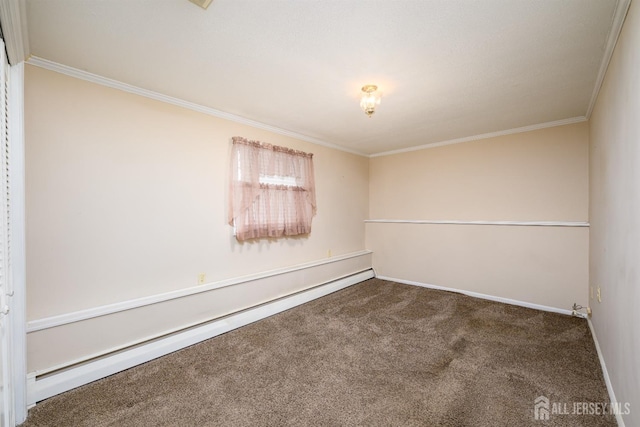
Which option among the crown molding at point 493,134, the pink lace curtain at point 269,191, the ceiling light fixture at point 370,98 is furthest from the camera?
the crown molding at point 493,134

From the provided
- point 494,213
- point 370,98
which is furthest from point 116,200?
point 494,213

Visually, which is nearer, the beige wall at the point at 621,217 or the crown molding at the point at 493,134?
the beige wall at the point at 621,217

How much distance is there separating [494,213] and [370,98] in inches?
99.9

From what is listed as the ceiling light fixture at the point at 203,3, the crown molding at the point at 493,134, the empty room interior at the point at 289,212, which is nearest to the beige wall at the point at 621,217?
the empty room interior at the point at 289,212

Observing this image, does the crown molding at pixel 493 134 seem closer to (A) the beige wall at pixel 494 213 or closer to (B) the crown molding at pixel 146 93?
(A) the beige wall at pixel 494 213

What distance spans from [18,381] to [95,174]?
1.38 metres

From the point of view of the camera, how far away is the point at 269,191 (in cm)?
328

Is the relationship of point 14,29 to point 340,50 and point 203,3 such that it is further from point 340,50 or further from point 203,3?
point 340,50

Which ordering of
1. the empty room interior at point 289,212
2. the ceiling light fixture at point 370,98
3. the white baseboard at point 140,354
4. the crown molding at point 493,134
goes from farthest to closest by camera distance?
the crown molding at point 493,134 → the ceiling light fixture at point 370,98 → the white baseboard at point 140,354 → the empty room interior at point 289,212

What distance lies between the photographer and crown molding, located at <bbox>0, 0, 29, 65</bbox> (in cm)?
127

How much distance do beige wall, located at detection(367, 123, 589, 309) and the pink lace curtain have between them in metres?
1.64

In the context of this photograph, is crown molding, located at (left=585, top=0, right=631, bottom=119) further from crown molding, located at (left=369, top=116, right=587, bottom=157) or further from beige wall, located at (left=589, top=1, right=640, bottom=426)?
crown molding, located at (left=369, top=116, right=587, bottom=157)

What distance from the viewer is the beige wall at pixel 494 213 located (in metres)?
3.10

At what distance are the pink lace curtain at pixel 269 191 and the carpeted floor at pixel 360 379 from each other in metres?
1.12
